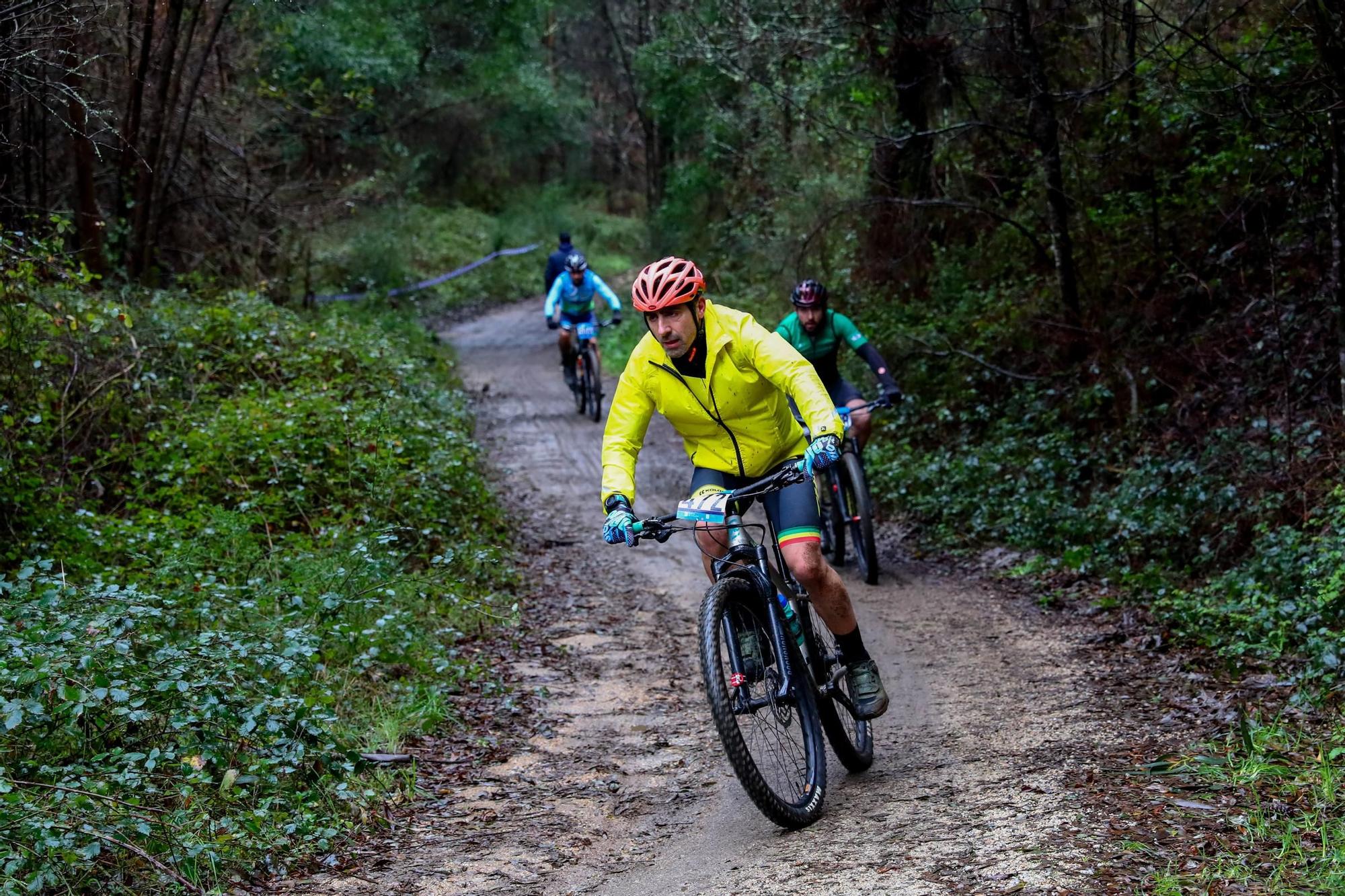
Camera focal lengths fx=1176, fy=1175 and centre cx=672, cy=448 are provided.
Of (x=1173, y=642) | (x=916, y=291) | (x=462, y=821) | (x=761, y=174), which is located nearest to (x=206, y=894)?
(x=462, y=821)

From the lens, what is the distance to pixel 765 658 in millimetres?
4754

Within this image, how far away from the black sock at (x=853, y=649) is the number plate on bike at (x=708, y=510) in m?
1.03

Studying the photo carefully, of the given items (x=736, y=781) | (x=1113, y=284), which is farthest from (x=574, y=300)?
(x=736, y=781)

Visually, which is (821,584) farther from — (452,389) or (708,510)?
(452,389)

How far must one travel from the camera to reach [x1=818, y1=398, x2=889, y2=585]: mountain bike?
8766 mm

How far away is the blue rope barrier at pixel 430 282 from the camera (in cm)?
2464

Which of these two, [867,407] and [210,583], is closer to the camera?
[210,583]

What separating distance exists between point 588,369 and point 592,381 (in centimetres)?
19

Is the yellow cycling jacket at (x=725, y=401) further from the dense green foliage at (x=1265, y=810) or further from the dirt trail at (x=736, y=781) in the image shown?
the dense green foliage at (x=1265, y=810)

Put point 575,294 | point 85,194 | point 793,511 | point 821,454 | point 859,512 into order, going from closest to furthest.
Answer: point 821,454
point 793,511
point 859,512
point 85,194
point 575,294

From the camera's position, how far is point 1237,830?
13.6 feet

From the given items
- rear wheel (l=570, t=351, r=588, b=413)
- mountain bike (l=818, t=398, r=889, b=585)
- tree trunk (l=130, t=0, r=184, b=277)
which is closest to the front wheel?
mountain bike (l=818, t=398, r=889, b=585)

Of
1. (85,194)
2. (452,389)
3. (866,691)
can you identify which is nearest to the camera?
(866,691)

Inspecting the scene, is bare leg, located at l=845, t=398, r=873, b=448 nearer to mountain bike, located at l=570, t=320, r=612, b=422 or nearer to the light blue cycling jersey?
mountain bike, located at l=570, t=320, r=612, b=422
